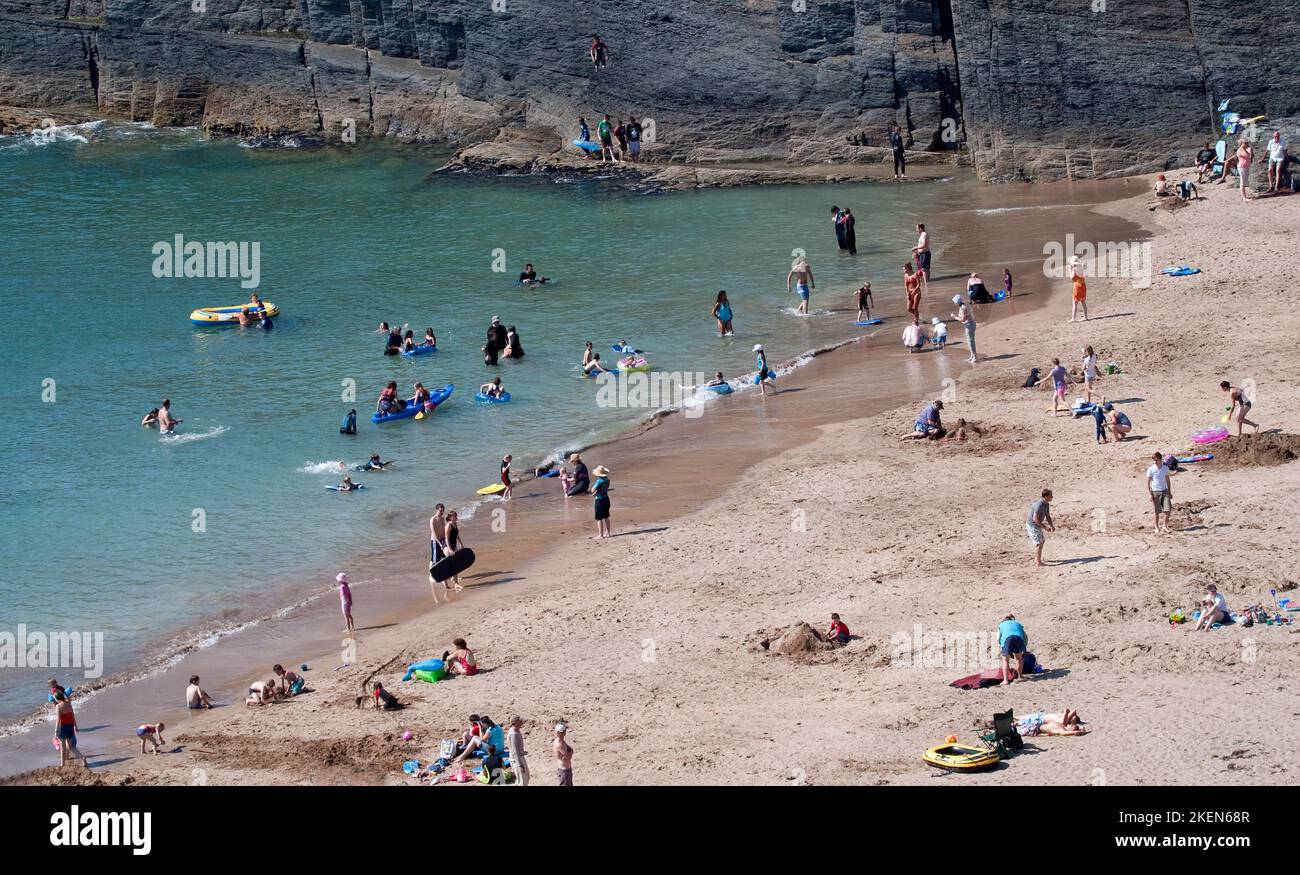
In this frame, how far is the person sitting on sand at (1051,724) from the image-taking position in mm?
14492

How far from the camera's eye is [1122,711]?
14.8 metres

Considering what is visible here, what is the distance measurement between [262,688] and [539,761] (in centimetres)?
444

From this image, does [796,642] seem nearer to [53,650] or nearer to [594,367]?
[53,650]

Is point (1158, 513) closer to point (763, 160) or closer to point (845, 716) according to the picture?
point (845, 716)

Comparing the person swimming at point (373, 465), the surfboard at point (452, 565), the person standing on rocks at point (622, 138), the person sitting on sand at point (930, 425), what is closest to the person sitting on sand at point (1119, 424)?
the person sitting on sand at point (930, 425)

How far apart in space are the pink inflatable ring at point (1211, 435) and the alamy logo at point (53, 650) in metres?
15.5

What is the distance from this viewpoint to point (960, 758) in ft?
45.9

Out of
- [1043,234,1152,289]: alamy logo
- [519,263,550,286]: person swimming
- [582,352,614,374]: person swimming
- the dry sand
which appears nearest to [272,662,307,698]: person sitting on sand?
the dry sand

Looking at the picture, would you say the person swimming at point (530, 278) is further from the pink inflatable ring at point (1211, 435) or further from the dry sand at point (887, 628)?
Result: the pink inflatable ring at point (1211, 435)

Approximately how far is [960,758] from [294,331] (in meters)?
25.1

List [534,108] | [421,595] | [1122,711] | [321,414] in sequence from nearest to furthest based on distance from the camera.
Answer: [1122,711]
[421,595]
[321,414]
[534,108]

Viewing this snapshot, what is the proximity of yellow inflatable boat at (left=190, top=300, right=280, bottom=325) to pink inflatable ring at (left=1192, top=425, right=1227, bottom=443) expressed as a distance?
22.3 m
